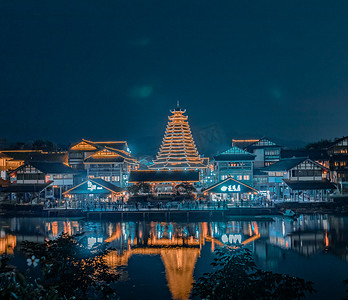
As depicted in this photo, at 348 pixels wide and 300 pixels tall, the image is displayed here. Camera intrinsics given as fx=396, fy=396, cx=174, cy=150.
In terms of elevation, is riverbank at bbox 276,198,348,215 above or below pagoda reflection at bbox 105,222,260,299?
above

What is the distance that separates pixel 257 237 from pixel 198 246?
5939 millimetres

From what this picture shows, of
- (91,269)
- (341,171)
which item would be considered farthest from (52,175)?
(91,269)

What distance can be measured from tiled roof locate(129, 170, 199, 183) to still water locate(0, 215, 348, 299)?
12.1 meters

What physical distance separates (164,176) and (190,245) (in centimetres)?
2454

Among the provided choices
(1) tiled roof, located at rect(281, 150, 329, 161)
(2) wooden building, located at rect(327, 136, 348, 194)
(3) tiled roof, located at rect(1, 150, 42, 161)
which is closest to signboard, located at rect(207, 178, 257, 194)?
(2) wooden building, located at rect(327, 136, 348, 194)

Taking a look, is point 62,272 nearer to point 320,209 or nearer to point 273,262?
point 273,262

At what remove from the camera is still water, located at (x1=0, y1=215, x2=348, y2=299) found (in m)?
21.7

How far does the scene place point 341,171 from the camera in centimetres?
5616

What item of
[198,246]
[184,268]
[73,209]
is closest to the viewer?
[184,268]

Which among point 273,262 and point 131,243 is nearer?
point 273,262

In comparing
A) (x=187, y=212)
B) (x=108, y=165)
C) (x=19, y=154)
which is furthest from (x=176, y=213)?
(x=19, y=154)

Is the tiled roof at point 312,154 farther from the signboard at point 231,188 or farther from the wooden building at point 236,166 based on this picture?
the signboard at point 231,188

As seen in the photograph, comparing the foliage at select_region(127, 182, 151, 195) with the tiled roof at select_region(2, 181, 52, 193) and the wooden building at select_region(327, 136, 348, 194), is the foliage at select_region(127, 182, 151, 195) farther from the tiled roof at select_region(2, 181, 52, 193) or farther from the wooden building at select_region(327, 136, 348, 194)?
the wooden building at select_region(327, 136, 348, 194)

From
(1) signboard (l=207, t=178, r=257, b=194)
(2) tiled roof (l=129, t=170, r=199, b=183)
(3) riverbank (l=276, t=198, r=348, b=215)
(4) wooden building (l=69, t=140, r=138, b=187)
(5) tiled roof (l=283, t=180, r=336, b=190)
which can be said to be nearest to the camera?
(3) riverbank (l=276, t=198, r=348, b=215)
